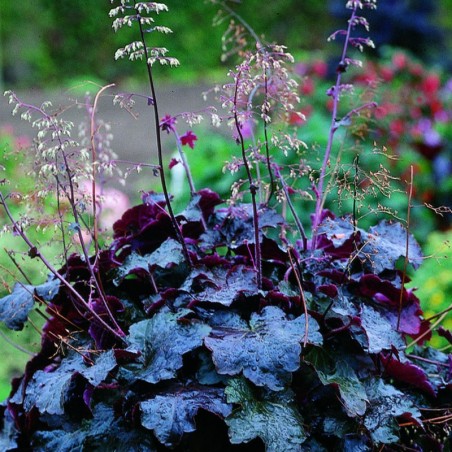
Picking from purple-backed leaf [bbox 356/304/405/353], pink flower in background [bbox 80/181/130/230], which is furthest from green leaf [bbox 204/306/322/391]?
pink flower in background [bbox 80/181/130/230]

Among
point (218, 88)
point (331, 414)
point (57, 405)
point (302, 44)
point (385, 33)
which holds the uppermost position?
point (218, 88)

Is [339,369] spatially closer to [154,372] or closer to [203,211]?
[154,372]

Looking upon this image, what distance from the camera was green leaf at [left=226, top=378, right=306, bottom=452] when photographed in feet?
3.26

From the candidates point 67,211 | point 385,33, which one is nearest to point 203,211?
point 67,211

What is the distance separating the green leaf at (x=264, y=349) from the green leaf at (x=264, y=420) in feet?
0.13

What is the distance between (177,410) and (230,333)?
0.14 meters

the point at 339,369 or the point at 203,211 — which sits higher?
the point at 203,211

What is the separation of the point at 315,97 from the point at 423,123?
92 centimetres

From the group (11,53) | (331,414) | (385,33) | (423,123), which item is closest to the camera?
(331,414)

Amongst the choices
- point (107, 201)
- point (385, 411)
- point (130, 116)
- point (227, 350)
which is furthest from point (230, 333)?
point (130, 116)

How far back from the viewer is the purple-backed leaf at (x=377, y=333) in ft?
3.69

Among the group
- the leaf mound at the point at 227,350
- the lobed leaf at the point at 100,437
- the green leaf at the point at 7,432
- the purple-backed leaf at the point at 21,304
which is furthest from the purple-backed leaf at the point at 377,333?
the green leaf at the point at 7,432

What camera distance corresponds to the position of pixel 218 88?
3.83 feet

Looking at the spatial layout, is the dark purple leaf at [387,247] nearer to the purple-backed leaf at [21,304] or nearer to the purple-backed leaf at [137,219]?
the purple-backed leaf at [137,219]
